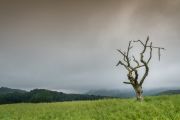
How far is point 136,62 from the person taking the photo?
53.7 metres

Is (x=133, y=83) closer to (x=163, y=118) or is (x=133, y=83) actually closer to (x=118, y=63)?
(x=118, y=63)

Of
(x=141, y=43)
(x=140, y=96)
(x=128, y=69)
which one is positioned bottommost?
(x=140, y=96)

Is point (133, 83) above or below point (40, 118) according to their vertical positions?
above

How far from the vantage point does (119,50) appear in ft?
180

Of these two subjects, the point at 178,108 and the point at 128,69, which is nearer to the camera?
the point at 178,108

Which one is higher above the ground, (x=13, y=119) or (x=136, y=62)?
(x=136, y=62)

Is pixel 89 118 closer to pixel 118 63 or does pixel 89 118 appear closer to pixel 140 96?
pixel 140 96

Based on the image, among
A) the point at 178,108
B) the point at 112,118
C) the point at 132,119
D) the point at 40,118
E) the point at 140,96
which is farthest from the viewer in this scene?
the point at 140,96

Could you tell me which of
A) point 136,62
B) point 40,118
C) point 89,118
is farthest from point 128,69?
point 89,118

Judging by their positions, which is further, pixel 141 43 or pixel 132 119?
pixel 141 43

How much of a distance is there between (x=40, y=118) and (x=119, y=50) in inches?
971

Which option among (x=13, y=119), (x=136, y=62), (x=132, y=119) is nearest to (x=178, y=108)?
(x=132, y=119)

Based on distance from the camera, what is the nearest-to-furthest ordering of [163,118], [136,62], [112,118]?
[163,118]
[112,118]
[136,62]

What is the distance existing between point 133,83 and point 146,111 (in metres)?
24.9
